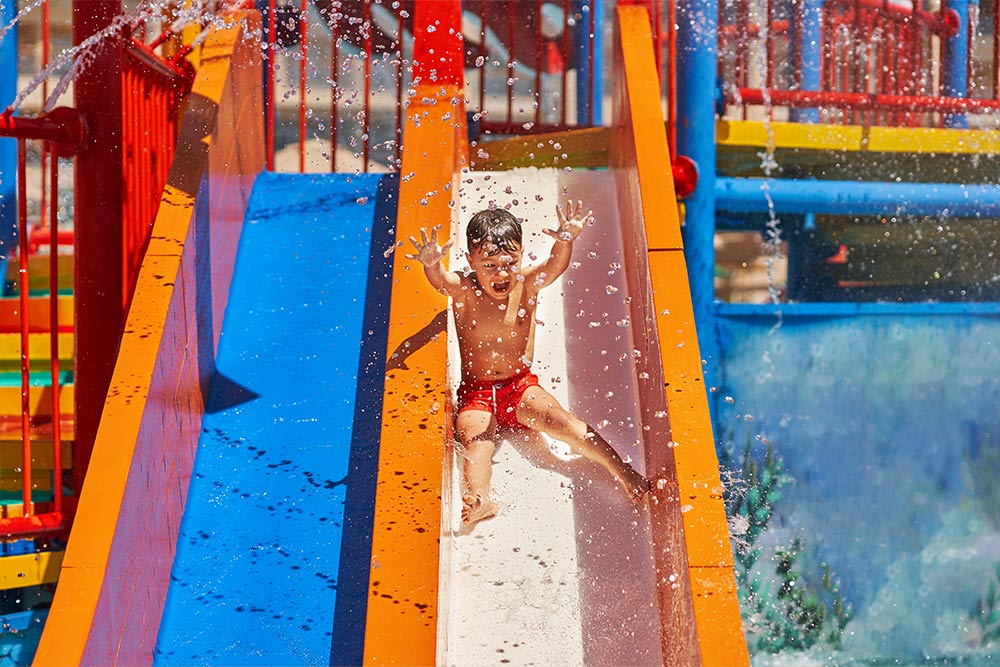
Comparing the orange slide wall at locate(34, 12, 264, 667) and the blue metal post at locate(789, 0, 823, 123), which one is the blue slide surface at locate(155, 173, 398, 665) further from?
the blue metal post at locate(789, 0, 823, 123)

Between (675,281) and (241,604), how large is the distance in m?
1.63

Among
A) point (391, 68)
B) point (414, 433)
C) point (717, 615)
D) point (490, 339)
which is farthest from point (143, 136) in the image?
point (391, 68)

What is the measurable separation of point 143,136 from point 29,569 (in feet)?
5.47

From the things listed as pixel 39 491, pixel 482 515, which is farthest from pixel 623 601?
pixel 39 491

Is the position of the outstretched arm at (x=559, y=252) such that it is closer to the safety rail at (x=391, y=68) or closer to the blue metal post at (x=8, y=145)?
the safety rail at (x=391, y=68)

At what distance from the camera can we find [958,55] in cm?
719

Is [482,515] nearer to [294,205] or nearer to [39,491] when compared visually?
[294,205]

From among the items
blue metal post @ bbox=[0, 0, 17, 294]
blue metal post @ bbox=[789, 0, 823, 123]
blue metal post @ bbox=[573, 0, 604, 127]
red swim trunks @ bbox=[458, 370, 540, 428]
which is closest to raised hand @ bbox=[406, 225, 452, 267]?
red swim trunks @ bbox=[458, 370, 540, 428]

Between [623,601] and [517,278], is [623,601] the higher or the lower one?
the lower one

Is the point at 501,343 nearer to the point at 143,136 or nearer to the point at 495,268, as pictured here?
the point at 495,268

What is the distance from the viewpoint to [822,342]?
453 centimetres

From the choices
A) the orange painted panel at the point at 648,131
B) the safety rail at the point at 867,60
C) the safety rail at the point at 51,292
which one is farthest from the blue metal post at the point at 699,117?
the safety rail at the point at 51,292

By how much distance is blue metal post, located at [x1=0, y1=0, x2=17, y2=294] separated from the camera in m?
5.07

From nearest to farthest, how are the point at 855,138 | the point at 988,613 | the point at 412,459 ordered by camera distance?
the point at 412,459 → the point at 988,613 → the point at 855,138
